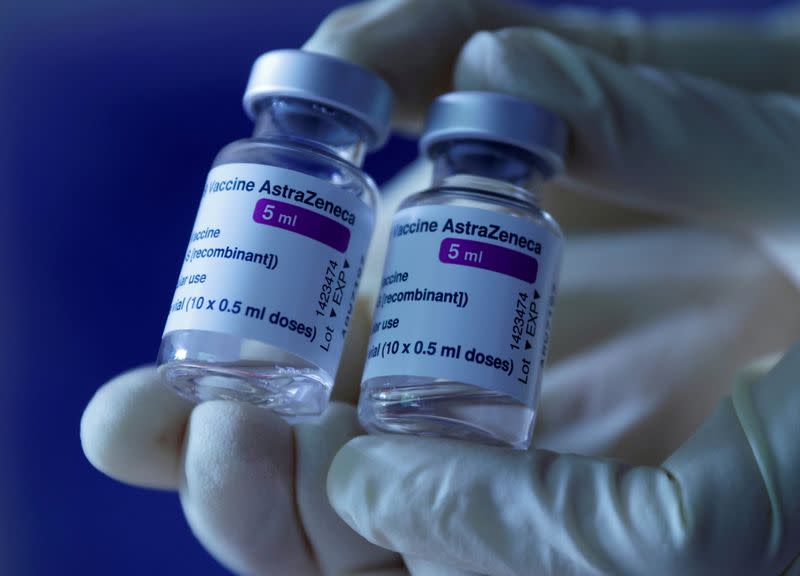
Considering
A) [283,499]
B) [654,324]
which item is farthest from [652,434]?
[283,499]

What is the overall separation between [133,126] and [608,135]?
1278 millimetres

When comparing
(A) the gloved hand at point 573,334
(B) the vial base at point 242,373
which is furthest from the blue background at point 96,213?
(B) the vial base at point 242,373

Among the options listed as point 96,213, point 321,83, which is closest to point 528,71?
point 321,83

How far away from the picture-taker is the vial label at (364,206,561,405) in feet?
3.10

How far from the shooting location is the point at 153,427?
41.3 inches

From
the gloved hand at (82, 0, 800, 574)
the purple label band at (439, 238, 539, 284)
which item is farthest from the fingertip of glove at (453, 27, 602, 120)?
the purple label band at (439, 238, 539, 284)

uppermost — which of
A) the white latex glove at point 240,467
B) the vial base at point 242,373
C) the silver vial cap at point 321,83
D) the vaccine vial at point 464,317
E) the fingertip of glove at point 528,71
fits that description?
the fingertip of glove at point 528,71

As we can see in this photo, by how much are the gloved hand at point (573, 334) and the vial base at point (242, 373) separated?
0.03 m

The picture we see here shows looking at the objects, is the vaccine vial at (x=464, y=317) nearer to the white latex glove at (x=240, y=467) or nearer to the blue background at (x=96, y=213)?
the white latex glove at (x=240, y=467)

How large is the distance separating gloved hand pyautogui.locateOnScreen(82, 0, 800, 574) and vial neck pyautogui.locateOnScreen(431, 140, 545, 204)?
0.14 metres

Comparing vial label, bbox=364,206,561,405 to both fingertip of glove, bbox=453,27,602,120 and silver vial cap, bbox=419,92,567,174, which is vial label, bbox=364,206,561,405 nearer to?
silver vial cap, bbox=419,92,567,174

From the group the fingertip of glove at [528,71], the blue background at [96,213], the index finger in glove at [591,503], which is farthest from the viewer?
the blue background at [96,213]

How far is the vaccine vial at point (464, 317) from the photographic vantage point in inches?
37.4

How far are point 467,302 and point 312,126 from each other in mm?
319
